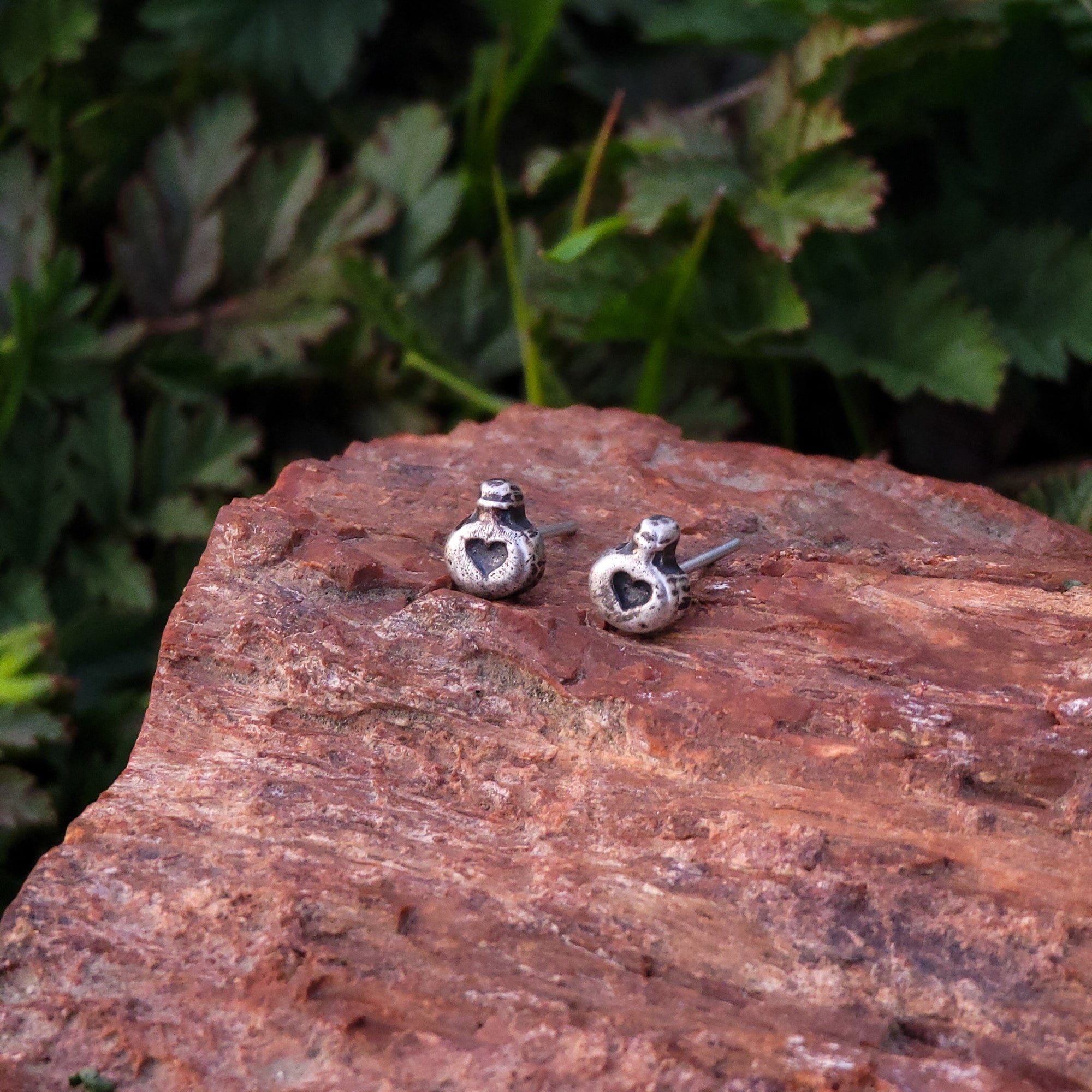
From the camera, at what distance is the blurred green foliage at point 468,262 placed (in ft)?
9.27

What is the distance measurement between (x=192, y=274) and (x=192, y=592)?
61.4 inches

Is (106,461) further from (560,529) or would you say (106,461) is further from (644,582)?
(644,582)

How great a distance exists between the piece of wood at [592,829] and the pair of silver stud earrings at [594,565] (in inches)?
2.1

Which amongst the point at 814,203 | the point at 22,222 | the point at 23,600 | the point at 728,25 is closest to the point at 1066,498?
the point at 814,203

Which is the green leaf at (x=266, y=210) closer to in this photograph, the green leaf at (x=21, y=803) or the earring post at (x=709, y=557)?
the green leaf at (x=21, y=803)

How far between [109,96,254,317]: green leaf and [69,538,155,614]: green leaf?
83cm

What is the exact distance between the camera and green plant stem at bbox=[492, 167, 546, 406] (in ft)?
10.3

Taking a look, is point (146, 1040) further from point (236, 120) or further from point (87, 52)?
point (87, 52)

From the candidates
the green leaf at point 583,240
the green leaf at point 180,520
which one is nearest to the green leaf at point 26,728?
the green leaf at point 180,520

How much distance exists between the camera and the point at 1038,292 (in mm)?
2982

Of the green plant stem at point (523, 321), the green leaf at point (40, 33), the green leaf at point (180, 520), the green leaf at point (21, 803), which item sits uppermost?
the green leaf at point (40, 33)

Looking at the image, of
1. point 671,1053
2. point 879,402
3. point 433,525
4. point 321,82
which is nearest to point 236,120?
point 321,82

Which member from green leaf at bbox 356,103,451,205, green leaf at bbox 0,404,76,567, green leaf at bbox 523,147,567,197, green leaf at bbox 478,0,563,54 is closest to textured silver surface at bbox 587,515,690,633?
green leaf at bbox 523,147,567,197

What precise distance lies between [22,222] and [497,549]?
206cm
